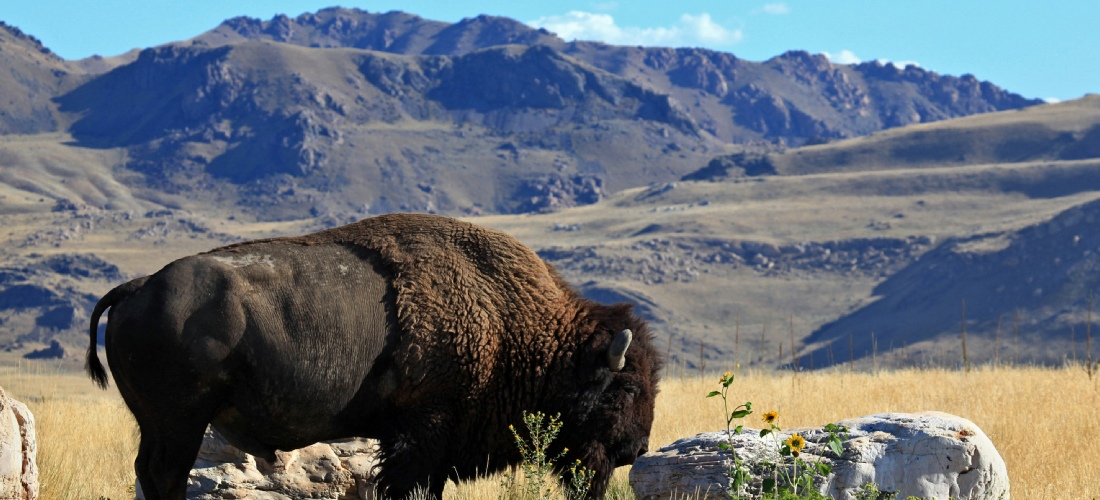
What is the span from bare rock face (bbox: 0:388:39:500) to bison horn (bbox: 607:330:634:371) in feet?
12.9

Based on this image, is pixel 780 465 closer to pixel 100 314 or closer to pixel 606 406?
pixel 606 406

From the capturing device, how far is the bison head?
823cm

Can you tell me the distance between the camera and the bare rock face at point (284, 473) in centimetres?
864

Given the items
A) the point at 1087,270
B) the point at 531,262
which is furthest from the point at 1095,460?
the point at 1087,270

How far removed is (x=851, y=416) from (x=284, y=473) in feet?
20.9

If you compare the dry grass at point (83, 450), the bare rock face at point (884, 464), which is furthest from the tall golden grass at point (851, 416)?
the bare rock face at point (884, 464)

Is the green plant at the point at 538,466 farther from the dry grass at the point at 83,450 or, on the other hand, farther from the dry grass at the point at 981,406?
the dry grass at the point at 981,406

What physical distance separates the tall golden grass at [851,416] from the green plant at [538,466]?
24.3 inches

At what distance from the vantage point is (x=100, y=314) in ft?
23.6

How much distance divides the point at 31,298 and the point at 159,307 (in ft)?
592

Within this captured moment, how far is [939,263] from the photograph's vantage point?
6373 inches

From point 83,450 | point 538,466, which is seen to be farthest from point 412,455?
point 83,450

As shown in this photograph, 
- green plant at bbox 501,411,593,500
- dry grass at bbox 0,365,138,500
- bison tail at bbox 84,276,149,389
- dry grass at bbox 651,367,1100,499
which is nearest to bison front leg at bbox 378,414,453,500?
green plant at bbox 501,411,593,500

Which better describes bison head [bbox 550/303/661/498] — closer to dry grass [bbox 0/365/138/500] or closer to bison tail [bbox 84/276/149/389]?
bison tail [bbox 84/276/149/389]
